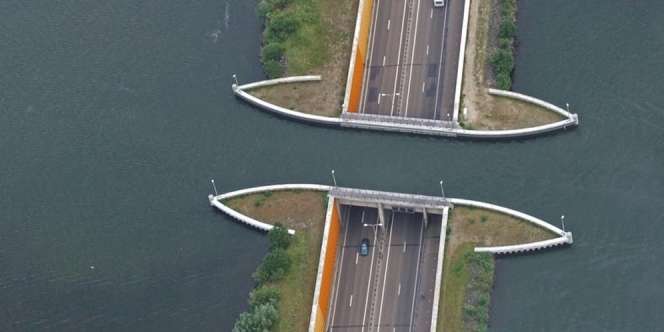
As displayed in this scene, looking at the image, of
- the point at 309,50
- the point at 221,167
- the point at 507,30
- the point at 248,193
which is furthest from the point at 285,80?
the point at 507,30

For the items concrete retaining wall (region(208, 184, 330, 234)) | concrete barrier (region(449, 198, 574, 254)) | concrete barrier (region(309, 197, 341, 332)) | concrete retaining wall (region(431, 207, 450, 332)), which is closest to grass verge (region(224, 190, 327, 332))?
concrete retaining wall (region(208, 184, 330, 234))

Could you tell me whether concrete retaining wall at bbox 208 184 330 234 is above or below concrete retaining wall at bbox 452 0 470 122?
below

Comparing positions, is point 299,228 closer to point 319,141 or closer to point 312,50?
point 319,141

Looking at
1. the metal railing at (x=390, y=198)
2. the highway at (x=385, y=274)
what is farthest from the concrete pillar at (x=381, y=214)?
the highway at (x=385, y=274)

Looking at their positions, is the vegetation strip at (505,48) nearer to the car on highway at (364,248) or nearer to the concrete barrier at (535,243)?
the concrete barrier at (535,243)

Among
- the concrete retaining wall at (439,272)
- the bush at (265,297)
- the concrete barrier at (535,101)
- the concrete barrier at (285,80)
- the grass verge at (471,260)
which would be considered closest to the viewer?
the concrete retaining wall at (439,272)

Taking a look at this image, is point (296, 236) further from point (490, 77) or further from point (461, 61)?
point (490, 77)

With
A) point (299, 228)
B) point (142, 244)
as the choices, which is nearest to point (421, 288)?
point (299, 228)

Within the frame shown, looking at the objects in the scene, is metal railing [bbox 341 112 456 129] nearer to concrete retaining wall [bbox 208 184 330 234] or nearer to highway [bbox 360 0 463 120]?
highway [bbox 360 0 463 120]
